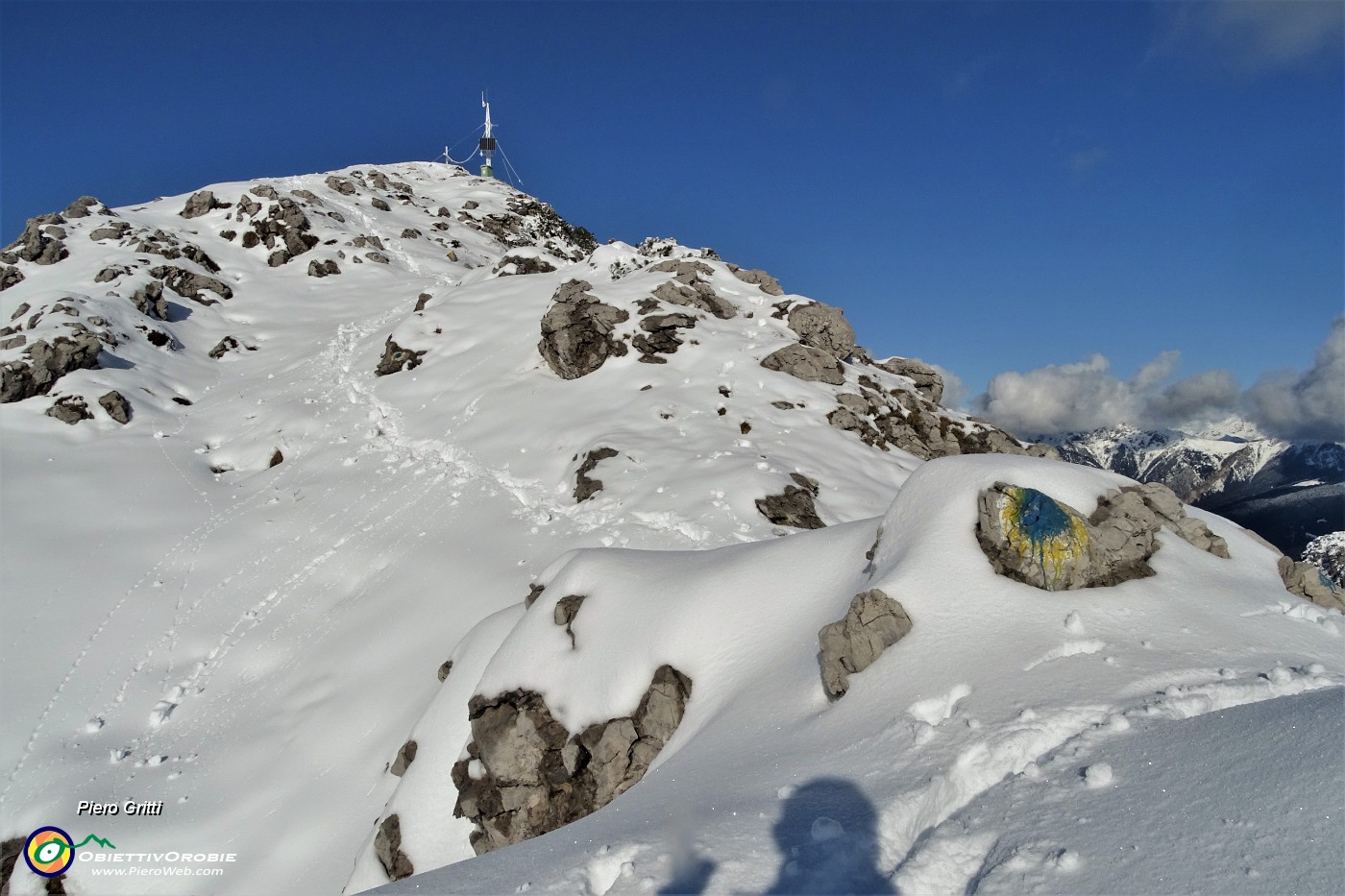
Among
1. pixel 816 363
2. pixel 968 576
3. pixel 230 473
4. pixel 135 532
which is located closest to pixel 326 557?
pixel 135 532

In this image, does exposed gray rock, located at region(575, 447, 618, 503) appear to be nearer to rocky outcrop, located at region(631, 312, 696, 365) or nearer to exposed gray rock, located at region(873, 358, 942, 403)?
rocky outcrop, located at region(631, 312, 696, 365)

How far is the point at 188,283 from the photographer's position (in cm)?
4875

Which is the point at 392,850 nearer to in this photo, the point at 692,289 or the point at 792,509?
the point at 792,509

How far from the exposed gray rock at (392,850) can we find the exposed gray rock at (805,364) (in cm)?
2410

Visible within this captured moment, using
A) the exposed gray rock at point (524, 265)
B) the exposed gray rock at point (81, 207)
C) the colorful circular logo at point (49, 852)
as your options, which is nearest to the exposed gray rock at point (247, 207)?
the exposed gray rock at point (81, 207)

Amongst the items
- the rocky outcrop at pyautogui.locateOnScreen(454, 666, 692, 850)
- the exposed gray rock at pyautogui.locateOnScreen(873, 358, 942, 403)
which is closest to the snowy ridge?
the rocky outcrop at pyautogui.locateOnScreen(454, 666, 692, 850)

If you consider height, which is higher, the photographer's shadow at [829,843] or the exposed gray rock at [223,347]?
the exposed gray rock at [223,347]

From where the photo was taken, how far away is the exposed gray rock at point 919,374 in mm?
38031

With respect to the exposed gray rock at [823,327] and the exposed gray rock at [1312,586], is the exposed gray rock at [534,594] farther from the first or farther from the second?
the exposed gray rock at [823,327]

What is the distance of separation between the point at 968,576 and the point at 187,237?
67.9 meters

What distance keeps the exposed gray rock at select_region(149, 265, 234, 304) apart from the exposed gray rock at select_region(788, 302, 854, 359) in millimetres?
41610

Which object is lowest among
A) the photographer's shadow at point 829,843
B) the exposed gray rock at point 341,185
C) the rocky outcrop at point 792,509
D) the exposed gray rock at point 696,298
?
the photographer's shadow at point 829,843

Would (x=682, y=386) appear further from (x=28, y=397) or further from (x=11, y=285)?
(x=11, y=285)

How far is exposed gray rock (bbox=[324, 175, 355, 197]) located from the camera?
80319 millimetres
